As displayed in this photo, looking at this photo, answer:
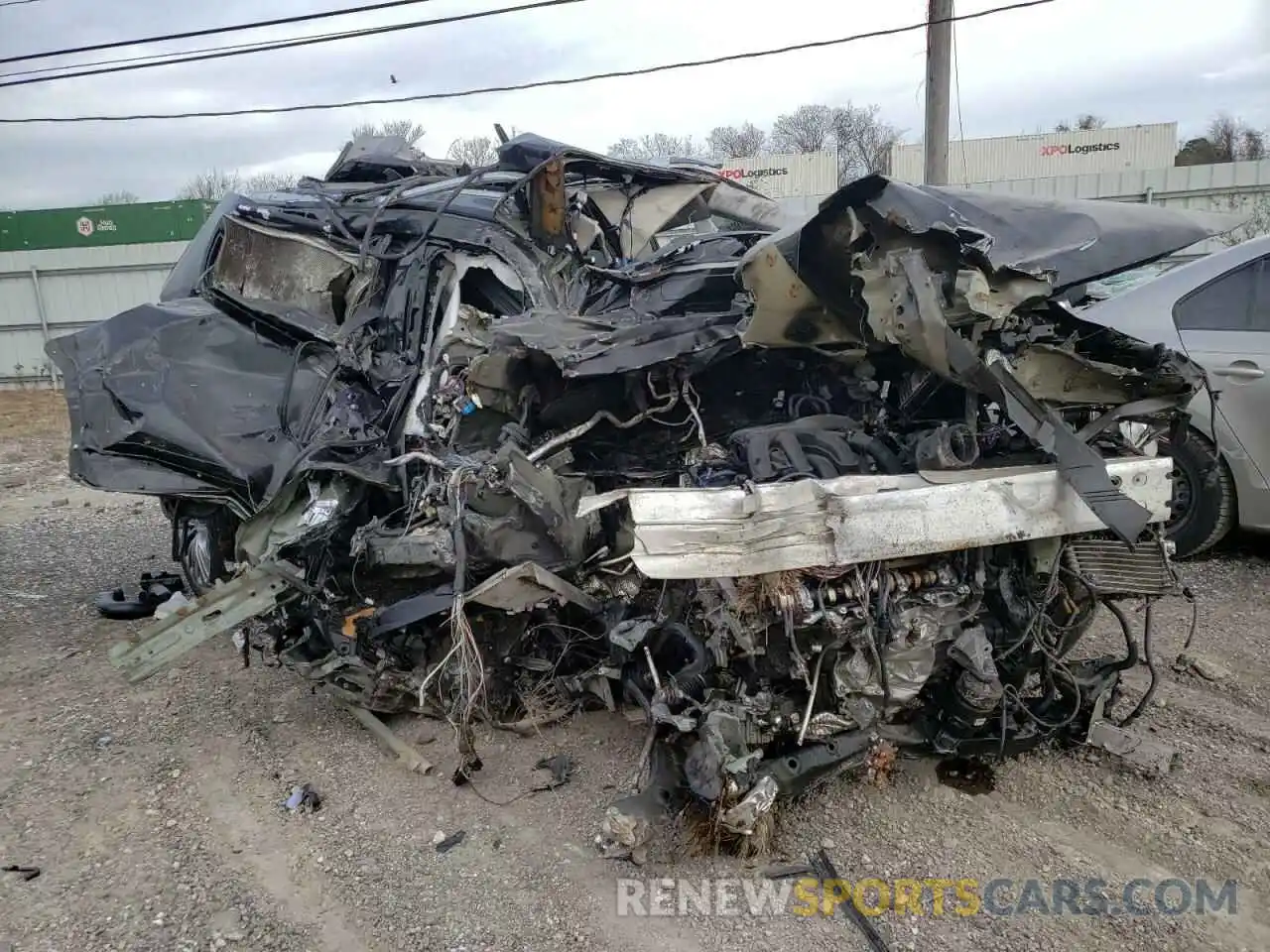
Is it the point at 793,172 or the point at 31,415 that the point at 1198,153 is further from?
the point at 31,415

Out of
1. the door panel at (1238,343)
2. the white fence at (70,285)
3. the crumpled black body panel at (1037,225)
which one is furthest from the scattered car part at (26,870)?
the white fence at (70,285)

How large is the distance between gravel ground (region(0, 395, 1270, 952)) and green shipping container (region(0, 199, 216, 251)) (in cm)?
1778

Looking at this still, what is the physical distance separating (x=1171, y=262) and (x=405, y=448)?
5.40m

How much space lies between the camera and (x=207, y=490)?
3869mm

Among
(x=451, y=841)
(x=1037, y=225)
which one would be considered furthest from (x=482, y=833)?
(x=1037, y=225)

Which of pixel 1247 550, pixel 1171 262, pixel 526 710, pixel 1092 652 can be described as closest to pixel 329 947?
pixel 526 710

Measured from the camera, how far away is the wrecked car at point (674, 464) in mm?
2516

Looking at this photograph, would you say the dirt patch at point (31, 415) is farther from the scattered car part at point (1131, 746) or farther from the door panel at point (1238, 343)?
the scattered car part at point (1131, 746)

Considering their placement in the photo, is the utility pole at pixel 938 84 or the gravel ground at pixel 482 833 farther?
the utility pole at pixel 938 84

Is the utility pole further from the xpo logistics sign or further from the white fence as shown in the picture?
the xpo logistics sign

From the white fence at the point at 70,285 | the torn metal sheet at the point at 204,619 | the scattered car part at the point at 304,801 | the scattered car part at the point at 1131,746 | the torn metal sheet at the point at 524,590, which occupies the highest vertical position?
the white fence at the point at 70,285

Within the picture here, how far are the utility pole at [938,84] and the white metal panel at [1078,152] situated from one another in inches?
620

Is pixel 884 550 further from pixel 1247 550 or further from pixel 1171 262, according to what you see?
pixel 1171 262

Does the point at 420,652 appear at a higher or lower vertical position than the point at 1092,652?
higher
